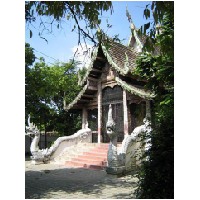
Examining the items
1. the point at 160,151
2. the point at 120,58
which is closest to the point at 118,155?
the point at 160,151

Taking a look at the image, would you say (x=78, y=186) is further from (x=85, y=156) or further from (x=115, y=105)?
(x=115, y=105)

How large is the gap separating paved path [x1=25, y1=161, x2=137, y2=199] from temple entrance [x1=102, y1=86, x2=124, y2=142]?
3.66m

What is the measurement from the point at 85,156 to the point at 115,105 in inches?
119

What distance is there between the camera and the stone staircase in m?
10.1

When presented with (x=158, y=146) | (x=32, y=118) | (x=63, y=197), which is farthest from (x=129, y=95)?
(x=158, y=146)

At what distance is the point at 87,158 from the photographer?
429 inches

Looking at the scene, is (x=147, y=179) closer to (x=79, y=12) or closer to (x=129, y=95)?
(x=79, y=12)

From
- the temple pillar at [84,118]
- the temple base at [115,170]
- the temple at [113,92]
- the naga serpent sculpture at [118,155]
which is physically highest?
the temple at [113,92]

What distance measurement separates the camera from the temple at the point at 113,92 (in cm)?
1162

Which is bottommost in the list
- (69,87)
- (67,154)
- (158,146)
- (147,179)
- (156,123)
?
(67,154)

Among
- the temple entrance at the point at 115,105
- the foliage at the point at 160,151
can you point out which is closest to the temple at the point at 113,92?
the temple entrance at the point at 115,105

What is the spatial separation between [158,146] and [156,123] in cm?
70

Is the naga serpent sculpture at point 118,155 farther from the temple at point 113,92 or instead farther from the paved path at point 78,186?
the temple at point 113,92

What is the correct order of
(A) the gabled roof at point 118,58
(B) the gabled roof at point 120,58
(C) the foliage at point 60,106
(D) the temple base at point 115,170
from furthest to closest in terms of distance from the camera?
(C) the foliage at point 60,106, (A) the gabled roof at point 118,58, (B) the gabled roof at point 120,58, (D) the temple base at point 115,170
